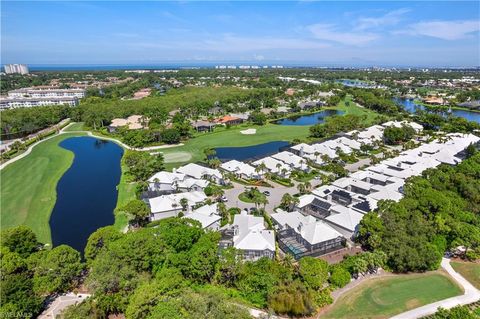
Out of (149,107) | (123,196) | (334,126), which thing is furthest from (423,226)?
(149,107)

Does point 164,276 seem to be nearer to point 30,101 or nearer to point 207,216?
point 207,216

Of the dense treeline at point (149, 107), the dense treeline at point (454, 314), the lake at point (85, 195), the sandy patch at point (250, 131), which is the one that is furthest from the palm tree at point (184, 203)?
the dense treeline at point (149, 107)

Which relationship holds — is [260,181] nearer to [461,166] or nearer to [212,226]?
[212,226]

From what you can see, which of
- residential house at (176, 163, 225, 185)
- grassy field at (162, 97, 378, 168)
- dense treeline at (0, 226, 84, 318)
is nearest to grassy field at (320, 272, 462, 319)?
dense treeline at (0, 226, 84, 318)

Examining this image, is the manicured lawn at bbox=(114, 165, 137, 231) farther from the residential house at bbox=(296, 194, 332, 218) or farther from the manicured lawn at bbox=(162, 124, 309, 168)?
the residential house at bbox=(296, 194, 332, 218)

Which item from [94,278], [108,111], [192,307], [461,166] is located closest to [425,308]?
[192,307]

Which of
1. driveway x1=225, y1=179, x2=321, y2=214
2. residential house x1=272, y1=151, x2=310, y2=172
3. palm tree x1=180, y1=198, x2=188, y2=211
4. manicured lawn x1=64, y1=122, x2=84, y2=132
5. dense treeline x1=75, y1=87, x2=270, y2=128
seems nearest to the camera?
palm tree x1=180, y1=198, x2=188, y2=211
